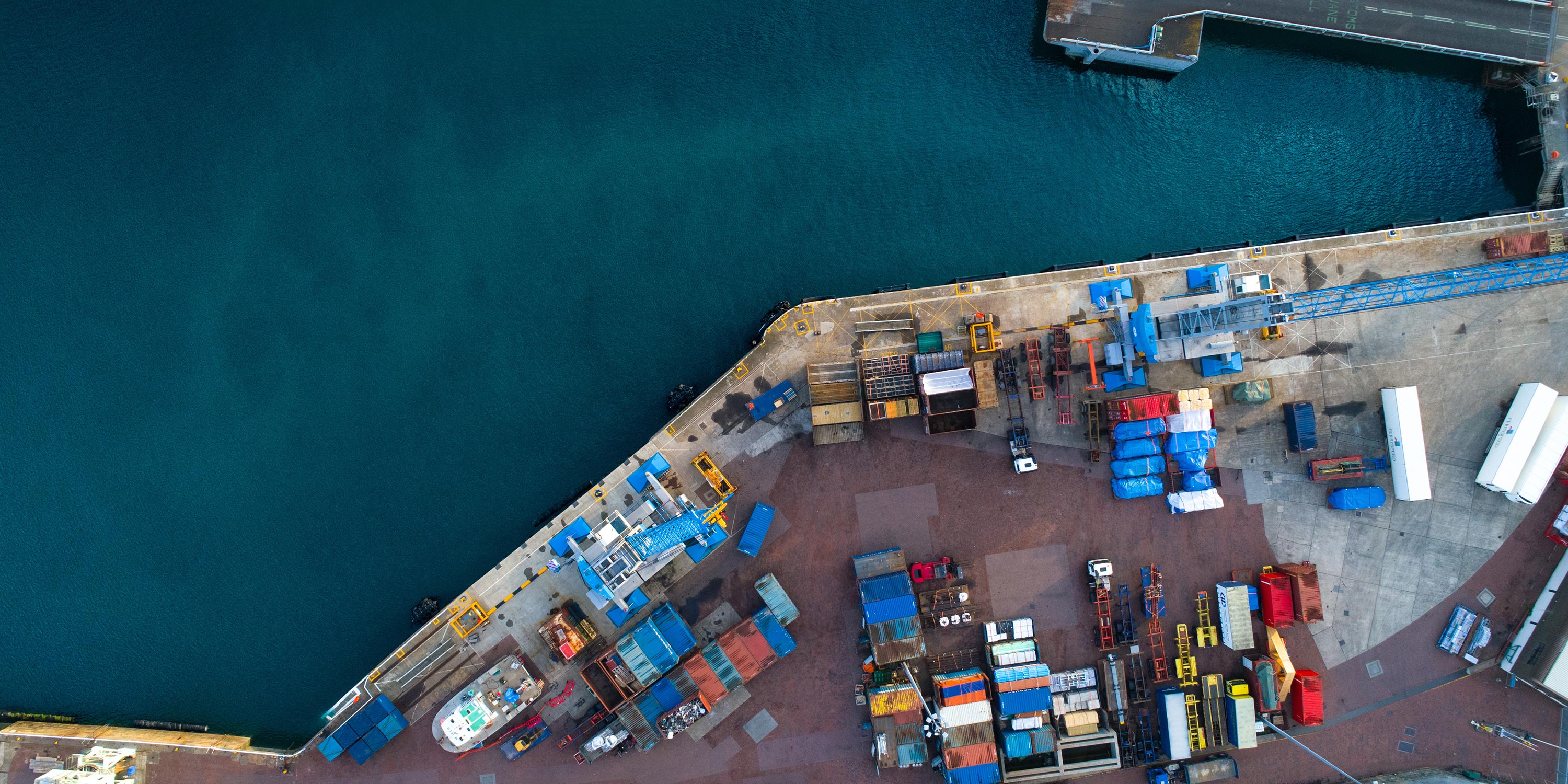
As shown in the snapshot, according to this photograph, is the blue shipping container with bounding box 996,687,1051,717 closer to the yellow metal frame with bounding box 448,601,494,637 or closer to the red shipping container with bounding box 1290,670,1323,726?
the red shipping container with bounding box 1290,670,1323,726

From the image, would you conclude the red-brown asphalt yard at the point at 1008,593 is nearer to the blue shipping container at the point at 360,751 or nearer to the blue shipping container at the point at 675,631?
the blue shipping container at the point at 675,631

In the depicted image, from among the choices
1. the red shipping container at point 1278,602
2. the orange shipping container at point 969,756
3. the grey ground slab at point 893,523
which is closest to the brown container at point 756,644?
the grey ground slab at point 893,523

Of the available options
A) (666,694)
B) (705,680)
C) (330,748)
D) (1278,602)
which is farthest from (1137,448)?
(330,748)

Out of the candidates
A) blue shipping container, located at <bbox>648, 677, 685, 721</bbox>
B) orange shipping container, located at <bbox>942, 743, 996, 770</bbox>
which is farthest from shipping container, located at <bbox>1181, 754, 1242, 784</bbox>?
blue shipping container, located at <bbox>648, 677, 685, 721</bbox>

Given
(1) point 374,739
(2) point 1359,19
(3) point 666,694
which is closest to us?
(3) point 666,694

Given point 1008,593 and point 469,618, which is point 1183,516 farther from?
point 469,618

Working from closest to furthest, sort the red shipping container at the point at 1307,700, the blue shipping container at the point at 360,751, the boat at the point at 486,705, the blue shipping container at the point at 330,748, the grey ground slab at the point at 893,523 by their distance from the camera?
1. the boat at the point at 486,705
2. the blue shipping container at the point at 330,748
3. the blue shipping container at the point at 360,751
4. the red shipping container at the point at 1307,700
5. the grey ground slab at the point at 893,523
